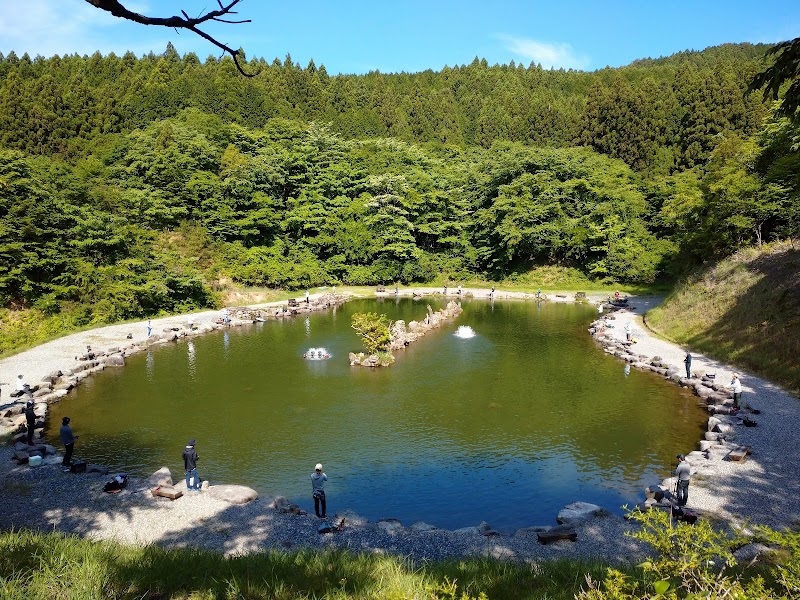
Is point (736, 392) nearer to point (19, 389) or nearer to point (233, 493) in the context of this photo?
point (233, 493)

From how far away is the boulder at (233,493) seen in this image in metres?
11.6

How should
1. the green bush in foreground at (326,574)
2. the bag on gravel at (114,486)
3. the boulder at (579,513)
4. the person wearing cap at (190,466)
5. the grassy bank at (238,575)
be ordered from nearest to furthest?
1. the green bush in foreground at (326,574)
2. the grassy bank at (238,575)
3. the boulder at (579,513)
4. the bag on gravel at (114,486)
5. the person wearing cap at (190,466)

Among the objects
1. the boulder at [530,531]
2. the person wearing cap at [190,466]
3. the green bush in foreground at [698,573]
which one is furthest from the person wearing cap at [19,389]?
the green bush in foreground at [698,573]

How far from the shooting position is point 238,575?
6578mm

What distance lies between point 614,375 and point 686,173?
123ft

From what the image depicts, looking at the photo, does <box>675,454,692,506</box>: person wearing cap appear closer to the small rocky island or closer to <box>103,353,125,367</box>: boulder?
the small rocky island

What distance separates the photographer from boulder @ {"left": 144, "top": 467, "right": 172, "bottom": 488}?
12.2 m

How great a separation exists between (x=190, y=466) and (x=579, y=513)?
8.34 meters

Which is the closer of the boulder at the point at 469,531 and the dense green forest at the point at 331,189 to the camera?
the boulder at the point at 469,531

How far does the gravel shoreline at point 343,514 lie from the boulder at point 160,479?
0.54 ft

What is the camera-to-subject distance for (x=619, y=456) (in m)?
14.7

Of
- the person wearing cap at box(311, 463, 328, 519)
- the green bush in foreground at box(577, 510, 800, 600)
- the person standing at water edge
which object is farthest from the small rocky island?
the green bush in foreground at box(577, 510, 800, 600)

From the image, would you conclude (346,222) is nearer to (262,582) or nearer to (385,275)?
(385,275)

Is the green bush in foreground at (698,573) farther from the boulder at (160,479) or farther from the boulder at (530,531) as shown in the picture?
the boulder at (160,479)
